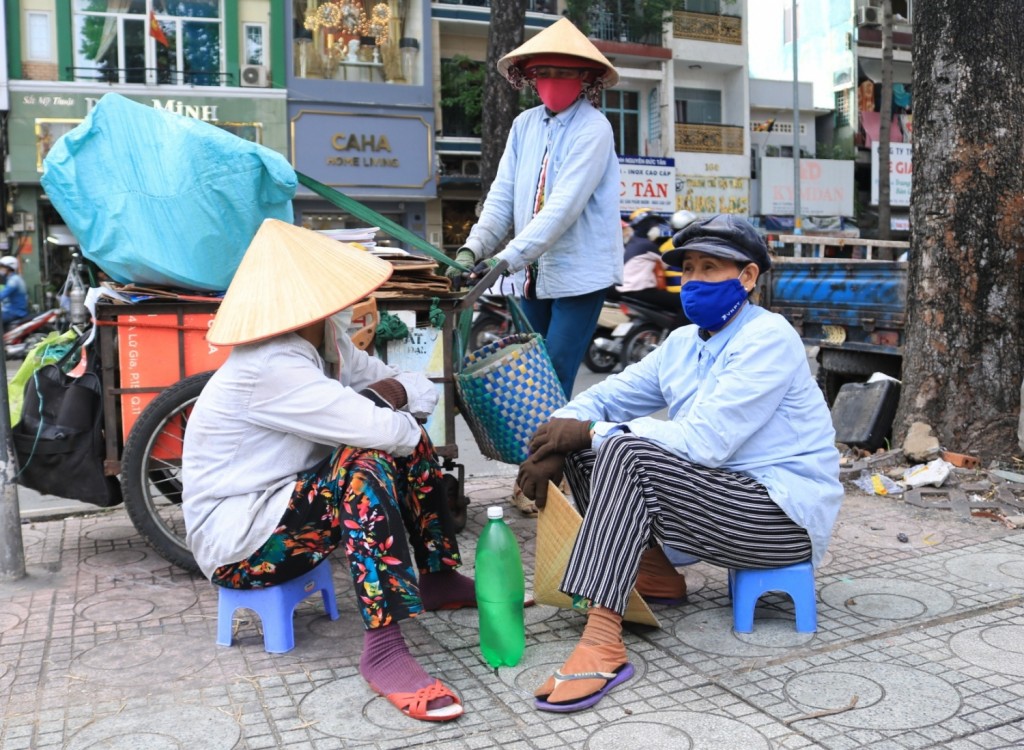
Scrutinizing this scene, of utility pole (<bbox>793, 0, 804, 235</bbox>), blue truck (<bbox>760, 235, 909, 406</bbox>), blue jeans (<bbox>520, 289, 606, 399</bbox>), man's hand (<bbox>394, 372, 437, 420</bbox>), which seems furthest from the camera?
utility pole (<bbox>793, 0, 804, 235</bbox>)

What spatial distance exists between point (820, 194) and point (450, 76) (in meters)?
11.7

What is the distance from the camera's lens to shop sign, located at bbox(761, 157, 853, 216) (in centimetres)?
2691

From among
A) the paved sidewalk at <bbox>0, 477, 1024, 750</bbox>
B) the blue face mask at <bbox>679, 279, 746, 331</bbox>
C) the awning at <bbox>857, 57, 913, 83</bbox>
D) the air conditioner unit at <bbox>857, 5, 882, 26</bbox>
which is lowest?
the paved sidewalk at <bbox>0, 477, 1024, 750</bbox>

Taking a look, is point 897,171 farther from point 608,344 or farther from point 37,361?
point 37,361

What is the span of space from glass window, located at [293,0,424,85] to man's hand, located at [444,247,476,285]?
15.9m

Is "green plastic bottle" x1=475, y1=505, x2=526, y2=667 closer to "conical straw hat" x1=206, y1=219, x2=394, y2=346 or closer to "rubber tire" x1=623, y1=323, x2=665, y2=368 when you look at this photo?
A: "conical straw hat" x1=206, y1=219, x2=394, y2=346

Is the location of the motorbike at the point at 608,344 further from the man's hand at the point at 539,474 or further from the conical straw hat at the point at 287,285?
the conical straw hat at the point at 287,285

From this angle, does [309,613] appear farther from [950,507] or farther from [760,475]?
[950,507]

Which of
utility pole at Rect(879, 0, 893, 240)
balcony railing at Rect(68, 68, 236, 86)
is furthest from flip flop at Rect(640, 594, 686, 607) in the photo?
utility pole at Rect(879, 0, 893, 240)

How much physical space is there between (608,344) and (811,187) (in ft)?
61.1

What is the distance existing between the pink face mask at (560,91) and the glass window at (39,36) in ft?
52.6

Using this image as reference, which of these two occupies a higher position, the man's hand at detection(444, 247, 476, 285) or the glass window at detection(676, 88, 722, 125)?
the glass window at detection(676, 88, 722, 125)

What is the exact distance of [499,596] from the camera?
2.78 metres

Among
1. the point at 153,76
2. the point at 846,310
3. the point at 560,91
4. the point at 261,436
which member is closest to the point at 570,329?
the point at 560,91
